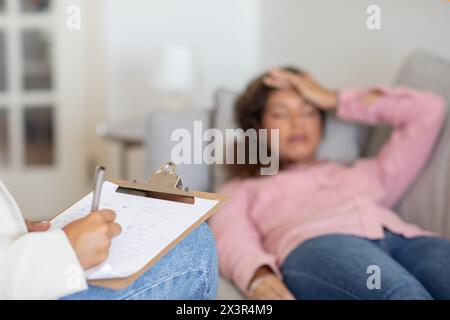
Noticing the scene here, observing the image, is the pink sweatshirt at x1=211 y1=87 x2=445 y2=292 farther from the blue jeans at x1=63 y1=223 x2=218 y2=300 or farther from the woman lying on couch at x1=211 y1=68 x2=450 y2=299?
the blue jeans at x1=63 y1=223 x2=218 y2=300

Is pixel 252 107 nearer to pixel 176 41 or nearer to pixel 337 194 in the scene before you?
pixel 337 194

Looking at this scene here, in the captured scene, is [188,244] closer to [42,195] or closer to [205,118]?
[205,118]

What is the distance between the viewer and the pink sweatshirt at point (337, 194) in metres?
1.67

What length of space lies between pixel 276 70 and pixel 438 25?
1.76 ft

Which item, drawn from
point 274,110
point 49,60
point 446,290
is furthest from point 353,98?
point 49,60

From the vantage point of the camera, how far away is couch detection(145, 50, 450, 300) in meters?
1.76

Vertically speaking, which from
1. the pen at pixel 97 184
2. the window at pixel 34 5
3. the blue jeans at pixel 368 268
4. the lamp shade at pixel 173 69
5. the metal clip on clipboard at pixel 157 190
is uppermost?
the window at pixel 34 5

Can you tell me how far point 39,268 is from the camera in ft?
2.89

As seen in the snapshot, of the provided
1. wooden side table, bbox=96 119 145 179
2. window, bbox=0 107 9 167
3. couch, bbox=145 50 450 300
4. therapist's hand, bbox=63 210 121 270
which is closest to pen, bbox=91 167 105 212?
therapist's hand, bbox=63 210 121 270

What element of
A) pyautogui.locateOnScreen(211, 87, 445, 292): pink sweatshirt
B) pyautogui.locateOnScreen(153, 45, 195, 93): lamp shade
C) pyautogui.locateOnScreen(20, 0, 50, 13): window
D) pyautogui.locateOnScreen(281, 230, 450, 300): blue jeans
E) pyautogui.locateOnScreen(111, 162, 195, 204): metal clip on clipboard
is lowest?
pyautogui.locateOnScreen(281, 230, 450, 300): blue jeans

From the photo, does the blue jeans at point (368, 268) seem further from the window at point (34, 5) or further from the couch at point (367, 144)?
the window at point (34, 5)

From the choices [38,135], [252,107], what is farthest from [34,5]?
[252,107]

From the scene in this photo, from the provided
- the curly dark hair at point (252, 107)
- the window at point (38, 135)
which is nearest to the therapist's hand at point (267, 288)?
the curly dark hair at point (252, 107)

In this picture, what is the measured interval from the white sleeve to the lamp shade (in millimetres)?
A: 1908
